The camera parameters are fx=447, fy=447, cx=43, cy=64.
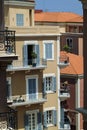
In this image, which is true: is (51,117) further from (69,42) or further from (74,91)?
(69,42)

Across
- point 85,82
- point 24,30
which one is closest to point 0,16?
point 85,82

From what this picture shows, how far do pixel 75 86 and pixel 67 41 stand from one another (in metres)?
11.3

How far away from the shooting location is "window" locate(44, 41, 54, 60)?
30.5 m

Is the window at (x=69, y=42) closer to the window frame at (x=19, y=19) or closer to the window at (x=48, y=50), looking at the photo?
the window frame at (x=19, y=19)

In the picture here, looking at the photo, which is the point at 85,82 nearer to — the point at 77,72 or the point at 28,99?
the point at 28,99

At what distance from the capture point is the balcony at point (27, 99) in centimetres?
2831

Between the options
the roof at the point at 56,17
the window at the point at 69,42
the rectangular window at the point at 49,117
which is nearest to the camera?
the rectangular window at the point at 49,117

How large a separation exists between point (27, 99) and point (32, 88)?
101 centimetres

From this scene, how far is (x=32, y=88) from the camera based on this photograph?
98.0 feet

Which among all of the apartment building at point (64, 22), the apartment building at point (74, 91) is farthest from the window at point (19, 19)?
the apartment building at point (64, 22)

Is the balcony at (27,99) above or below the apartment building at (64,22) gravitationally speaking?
below

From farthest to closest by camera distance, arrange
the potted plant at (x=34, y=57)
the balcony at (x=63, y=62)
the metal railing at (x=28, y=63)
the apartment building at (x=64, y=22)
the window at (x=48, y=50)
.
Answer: the apartment building at (x=64, y=22) < the balcony at (x=63, y=62) < the window at (x=48, y=50) < the potted plant at (x=34, y=57) < the metal railing at (x=28, y=63)

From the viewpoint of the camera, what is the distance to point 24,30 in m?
28.9

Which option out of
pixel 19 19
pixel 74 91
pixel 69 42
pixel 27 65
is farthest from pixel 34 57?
pixel 69 42
